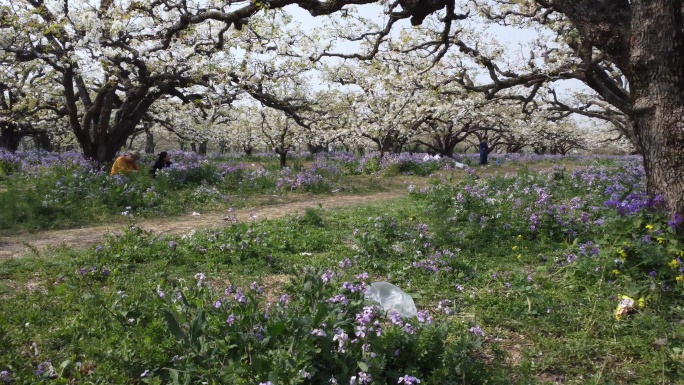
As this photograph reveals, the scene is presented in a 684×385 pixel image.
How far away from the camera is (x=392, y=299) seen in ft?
13.4

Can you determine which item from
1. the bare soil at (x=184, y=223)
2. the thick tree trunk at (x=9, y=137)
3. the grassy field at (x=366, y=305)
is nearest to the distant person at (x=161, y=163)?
the bare soil at (x=184, y=223)

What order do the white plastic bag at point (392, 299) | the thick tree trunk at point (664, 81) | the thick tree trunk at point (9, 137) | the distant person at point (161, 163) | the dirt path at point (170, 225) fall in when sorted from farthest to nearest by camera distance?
the thick tree trunk at point (9, 137), the distant person at point (161, 163), the dirt path at point (170, 225), the thick tree trunk at point (664, 81), the white plastic bag at point (392, 299)

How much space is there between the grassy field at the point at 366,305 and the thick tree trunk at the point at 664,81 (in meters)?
0.39

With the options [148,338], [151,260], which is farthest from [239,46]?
[148,338]

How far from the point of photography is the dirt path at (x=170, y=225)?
7059 mm

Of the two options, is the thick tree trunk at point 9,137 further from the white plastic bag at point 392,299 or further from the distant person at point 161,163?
the white plastic bag at point 392,299

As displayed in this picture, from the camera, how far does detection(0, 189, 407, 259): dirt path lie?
706 cm

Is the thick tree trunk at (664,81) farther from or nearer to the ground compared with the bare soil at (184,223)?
farther from the ground

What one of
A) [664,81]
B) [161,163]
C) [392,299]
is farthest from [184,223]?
[664,81]

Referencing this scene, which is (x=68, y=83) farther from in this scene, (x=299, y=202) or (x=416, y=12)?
(x=416, y=12)

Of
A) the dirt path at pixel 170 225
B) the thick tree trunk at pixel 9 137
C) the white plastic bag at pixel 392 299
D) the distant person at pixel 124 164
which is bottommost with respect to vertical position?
the white plastic bag at pixel 392 299

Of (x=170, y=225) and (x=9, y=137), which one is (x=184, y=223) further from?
(x=9, y=137)

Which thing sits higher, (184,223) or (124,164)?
(124,164)

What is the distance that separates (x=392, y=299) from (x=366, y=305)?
34.0 inches
